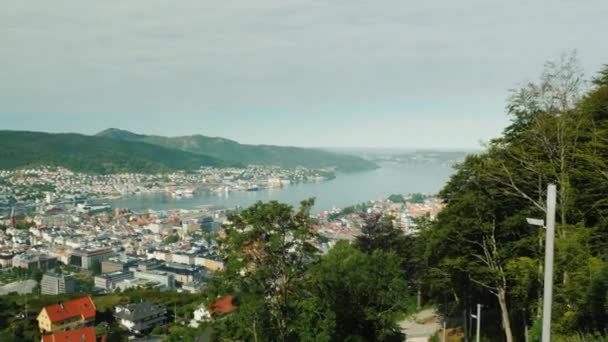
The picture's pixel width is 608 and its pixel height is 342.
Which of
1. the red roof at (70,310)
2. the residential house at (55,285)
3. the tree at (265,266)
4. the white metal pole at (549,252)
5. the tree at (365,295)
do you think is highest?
the white metal pole at (549,252)

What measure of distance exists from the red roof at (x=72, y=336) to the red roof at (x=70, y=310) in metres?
3.93

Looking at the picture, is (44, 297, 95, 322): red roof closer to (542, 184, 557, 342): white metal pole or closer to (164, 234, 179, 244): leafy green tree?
(542, 184, 557, 342): white metal pole

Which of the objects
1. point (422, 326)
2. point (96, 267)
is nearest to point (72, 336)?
point (422, 326)

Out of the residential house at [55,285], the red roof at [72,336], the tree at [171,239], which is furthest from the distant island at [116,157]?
the red roof at [72,336]

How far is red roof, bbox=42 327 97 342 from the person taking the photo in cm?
1535

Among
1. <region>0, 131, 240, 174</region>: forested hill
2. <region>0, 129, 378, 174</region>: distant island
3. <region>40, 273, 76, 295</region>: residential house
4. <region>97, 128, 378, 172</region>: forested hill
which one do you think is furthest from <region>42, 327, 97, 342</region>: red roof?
<region>97, 128, 378, 172</region>: forested hill

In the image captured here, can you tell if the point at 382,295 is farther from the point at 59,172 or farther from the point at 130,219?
the point at 59,172

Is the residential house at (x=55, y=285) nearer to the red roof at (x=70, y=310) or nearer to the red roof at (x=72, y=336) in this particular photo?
the red roof at (x=70, y=310)

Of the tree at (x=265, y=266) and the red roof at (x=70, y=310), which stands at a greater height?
the tree at (x=265, y=266)

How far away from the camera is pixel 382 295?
6797mm

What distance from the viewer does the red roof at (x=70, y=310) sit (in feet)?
63.7

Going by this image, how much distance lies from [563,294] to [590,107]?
2.89 m

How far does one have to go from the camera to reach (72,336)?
615 inches

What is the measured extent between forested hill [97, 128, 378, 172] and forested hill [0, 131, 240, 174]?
21.3m
